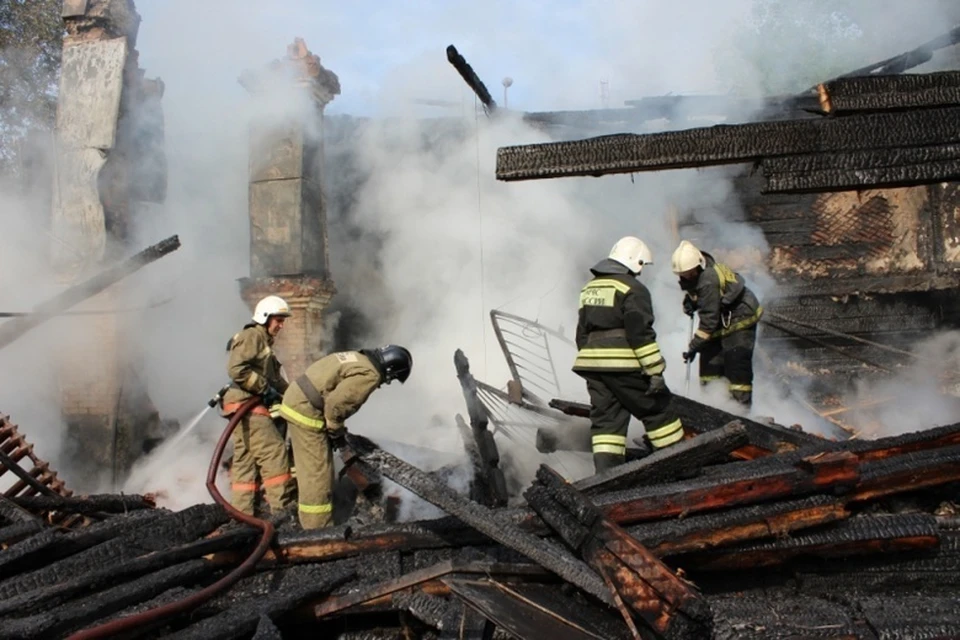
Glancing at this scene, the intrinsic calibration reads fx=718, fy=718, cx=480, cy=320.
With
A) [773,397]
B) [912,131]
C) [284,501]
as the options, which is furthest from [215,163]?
[912,131]

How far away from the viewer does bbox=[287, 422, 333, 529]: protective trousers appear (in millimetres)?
5121

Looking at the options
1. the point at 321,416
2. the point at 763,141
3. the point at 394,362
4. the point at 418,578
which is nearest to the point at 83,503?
the point at 321,416

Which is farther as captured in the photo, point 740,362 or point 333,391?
point 740,362

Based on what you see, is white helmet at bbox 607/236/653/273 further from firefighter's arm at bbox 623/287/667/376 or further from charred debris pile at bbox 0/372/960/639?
charred debris pile at bbox 0/372/960/639

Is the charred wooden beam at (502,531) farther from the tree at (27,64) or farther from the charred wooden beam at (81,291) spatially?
the tree at (27,64)

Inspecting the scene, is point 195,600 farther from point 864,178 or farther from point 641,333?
point 864,178

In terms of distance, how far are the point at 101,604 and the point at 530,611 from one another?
1708 millimetres

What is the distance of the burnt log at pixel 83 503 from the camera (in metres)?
4.66

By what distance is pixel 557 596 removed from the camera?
9.41 feet

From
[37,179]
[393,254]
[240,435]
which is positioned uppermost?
[37,179]

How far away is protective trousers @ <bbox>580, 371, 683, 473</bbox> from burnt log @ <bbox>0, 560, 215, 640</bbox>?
2.47 m

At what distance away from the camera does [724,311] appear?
249 inches

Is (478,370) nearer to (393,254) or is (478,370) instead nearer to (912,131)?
(393,254)

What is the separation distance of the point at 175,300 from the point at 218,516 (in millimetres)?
5804
